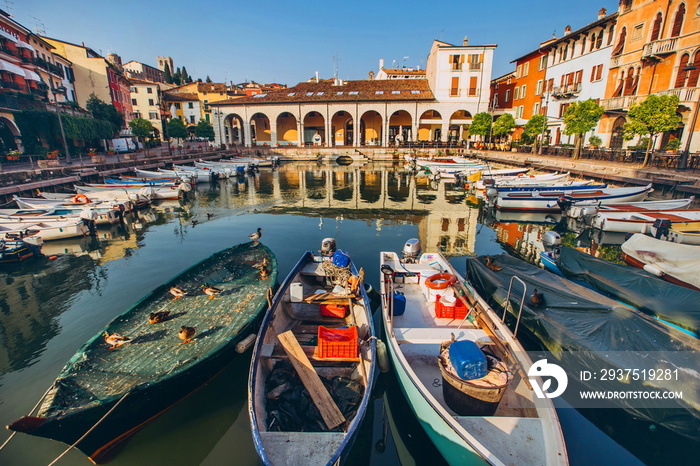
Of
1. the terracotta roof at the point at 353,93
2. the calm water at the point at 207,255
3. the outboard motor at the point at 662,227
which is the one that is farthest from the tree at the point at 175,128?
the outboard motor at the point at 662,227

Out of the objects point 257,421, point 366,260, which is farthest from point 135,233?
point 257,421

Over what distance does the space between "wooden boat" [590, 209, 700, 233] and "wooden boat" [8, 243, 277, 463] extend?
15447 mm

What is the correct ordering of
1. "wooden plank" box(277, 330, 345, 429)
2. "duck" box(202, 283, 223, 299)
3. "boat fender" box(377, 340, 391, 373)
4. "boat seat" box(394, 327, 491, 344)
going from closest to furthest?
"wooden plank" box(277, 330, 345, 429) < "boat fender" box(377, 340, 391, 373) < "boat seat" box(394, 327, 491, 344) < "duck" box(202, 283, 223, 299)

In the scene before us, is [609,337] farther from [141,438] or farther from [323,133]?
[323,133]

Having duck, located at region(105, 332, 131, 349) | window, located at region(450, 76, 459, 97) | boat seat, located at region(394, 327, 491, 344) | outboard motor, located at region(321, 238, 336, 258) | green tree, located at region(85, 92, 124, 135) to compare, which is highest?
window, located at region(450, 76, 459, 97)

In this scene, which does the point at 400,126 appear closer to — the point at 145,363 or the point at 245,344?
the point at 245,344

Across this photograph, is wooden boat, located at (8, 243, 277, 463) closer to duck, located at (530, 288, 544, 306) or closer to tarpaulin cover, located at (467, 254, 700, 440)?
duck, located at (530, 288, 544, 306)

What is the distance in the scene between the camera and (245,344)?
6285mm

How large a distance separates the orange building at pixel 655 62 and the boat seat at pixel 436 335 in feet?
→ 79.5

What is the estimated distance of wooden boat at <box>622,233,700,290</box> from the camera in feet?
27.6

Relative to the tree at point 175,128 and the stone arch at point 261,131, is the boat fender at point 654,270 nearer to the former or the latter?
the stone arch at point 261,131

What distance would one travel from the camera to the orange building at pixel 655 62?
72.6 ft

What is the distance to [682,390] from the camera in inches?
191

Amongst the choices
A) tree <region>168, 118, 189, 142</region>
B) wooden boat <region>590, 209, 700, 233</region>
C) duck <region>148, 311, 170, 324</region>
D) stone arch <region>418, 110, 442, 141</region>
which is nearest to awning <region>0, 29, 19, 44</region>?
tree <region>168, 118, 189, 142</region>
